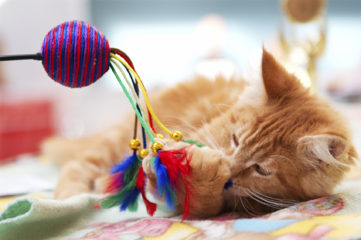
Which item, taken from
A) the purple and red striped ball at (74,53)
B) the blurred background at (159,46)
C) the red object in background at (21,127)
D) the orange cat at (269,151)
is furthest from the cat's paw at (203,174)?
the red object in background at (21,127)

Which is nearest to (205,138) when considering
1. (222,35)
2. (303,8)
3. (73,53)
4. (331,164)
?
(331,164)

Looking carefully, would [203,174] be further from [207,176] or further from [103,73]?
[103,73]

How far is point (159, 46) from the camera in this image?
4648mm

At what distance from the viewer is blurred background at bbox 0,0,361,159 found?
2588 millimetres

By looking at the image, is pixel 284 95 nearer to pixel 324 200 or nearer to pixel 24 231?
pixel 324 200

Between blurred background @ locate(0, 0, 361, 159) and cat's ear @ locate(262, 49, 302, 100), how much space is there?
1012 mm

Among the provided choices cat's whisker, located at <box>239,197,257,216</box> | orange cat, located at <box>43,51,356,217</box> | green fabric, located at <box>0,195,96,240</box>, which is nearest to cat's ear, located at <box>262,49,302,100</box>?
orange cat, located at <box>43,51,356,217</box>

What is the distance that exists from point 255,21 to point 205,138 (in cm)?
409

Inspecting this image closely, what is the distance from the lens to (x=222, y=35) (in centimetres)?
472

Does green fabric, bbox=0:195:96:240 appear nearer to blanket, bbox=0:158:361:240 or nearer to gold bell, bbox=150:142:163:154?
blanket, bbox=0:158:361:240

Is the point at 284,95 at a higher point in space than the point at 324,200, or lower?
higher

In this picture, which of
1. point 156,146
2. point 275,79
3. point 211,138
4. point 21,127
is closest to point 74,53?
point 156,146

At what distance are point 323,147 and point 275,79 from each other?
0.26 meters

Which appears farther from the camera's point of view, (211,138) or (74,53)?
(211,138)
